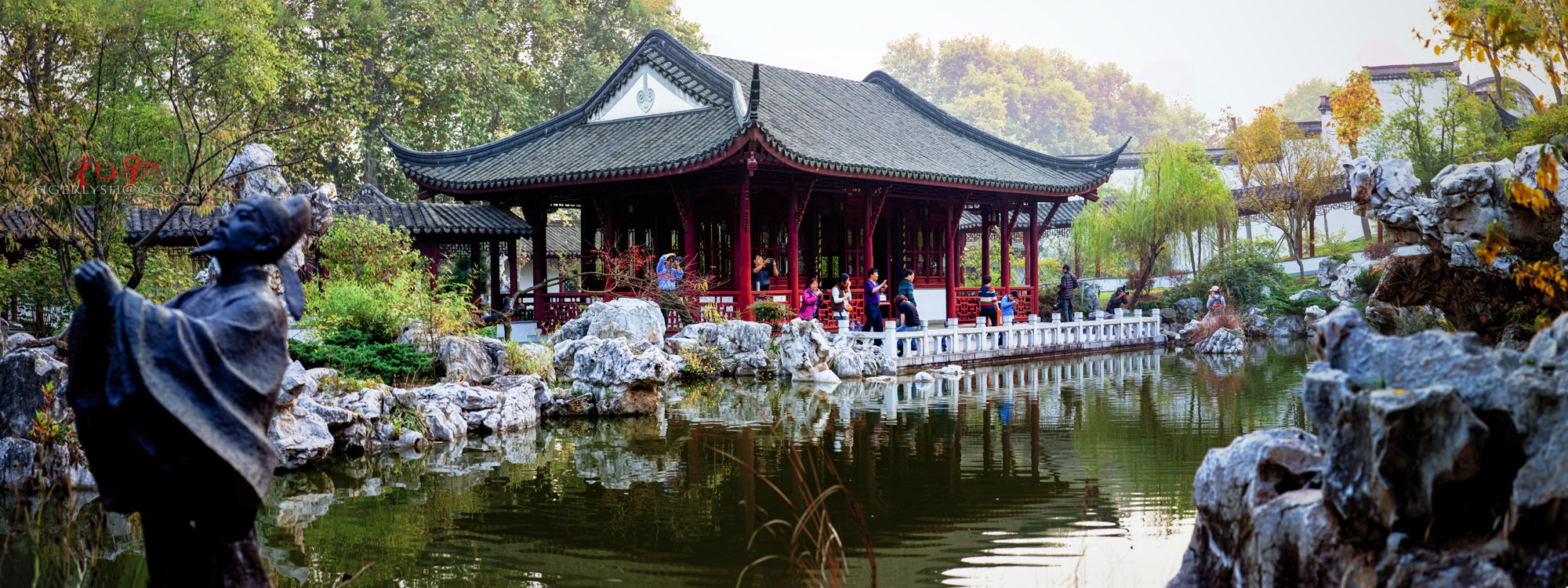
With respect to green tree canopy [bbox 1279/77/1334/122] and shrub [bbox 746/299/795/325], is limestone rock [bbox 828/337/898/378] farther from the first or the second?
green tree canopy [bbox 1279/77/1334/122]

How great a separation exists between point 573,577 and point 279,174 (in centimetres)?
864

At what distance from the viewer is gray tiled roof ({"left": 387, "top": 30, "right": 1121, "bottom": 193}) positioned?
622 inches

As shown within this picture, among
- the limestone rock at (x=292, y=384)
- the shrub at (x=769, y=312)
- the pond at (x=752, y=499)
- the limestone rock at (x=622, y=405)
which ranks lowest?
the pond at (x=752, y=499)

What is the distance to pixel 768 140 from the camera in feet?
45.9

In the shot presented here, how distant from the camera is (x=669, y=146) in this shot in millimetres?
15875

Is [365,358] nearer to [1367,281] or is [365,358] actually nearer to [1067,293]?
[1067,293]

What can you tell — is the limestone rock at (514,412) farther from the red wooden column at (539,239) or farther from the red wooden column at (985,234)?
the red wooden column at (985,234)

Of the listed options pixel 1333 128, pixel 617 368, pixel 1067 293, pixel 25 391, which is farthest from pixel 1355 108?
pixel 25 391

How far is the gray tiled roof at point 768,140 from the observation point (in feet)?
51.9

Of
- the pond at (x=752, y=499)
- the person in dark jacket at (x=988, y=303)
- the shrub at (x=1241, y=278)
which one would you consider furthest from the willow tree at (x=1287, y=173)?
the pond at (x=752, y=499)

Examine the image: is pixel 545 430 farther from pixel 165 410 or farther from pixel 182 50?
pixel 182 50

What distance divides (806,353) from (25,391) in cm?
803

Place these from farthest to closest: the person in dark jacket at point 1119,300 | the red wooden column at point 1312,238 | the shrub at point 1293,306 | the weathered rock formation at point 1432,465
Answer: the red wooden column at point 1312,238, the person in dark jacket at point 1119,300, the shrub at point 1293,306, the weathered rock formation at point 1432,465

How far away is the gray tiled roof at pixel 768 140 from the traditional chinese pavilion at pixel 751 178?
39 mm
